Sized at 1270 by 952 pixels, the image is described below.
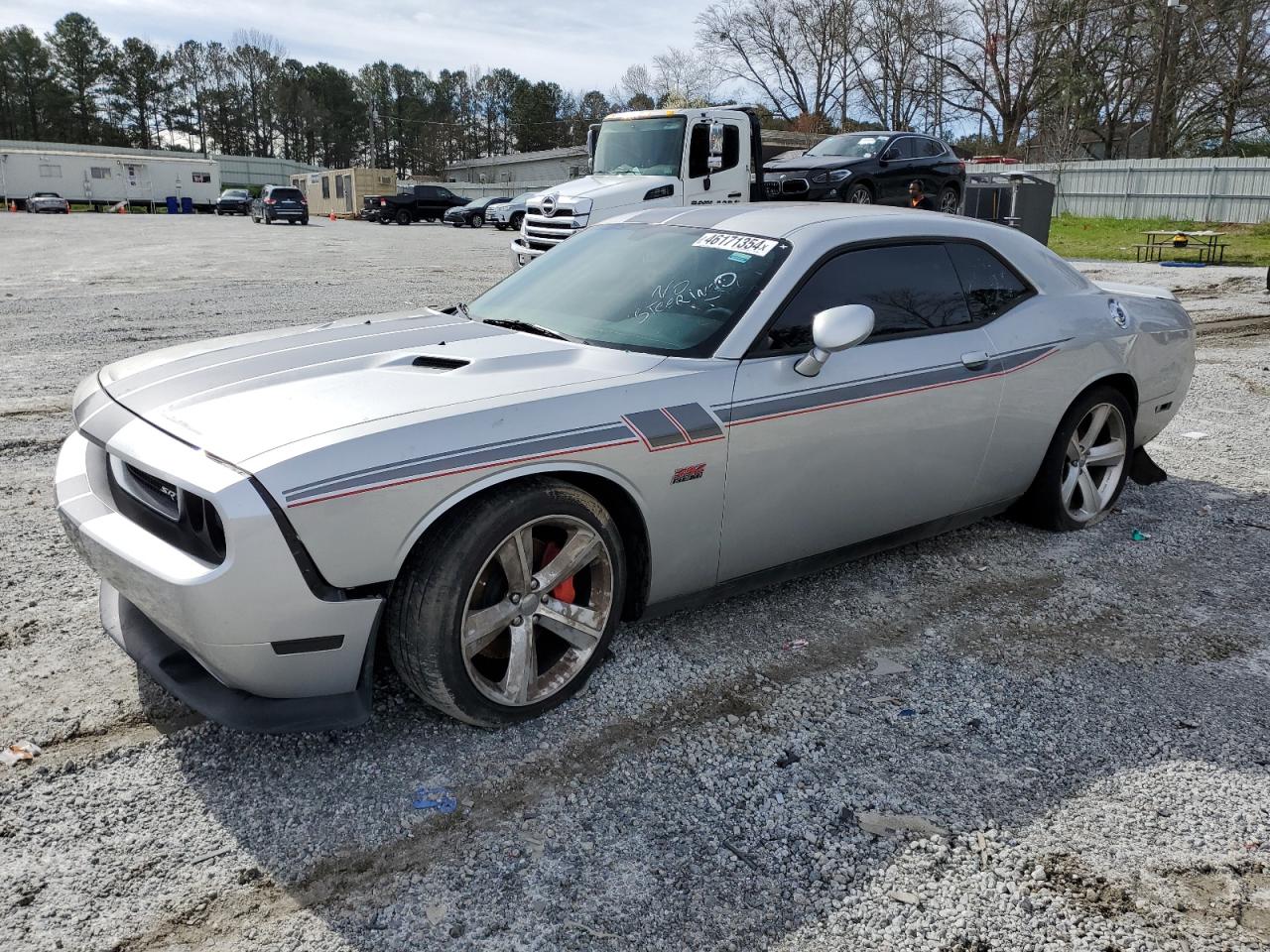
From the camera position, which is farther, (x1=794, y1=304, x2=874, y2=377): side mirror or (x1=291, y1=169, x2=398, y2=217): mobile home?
(x1=291, y1=169, x2=398, y2=217): mobile home

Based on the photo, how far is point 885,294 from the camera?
3881 mm

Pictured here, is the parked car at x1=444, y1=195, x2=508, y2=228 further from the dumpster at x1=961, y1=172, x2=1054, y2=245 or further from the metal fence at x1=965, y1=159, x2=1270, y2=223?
the dumpster at x1=961, y1=172, x2=1054, y2=245

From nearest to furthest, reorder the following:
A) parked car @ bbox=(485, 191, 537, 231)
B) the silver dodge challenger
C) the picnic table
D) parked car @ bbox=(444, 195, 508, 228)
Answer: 1. the silver dodge challenger
2. the picnic table
3. parked car @ bbox=(485, 191, 537, 231)
4. parked car @ bbox=(444, 195, 508, 228)

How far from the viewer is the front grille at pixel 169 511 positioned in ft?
8.27

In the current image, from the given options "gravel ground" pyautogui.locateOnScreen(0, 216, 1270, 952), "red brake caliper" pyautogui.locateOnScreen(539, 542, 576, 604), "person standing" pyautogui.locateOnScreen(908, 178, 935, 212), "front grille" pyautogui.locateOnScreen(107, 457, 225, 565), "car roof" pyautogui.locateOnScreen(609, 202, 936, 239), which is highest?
"person standing" pyautogui.locateOnScreen(908, 178, 935, 212)

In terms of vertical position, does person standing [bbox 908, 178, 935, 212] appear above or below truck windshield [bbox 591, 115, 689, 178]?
below

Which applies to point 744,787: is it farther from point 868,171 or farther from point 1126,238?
point 1126,238

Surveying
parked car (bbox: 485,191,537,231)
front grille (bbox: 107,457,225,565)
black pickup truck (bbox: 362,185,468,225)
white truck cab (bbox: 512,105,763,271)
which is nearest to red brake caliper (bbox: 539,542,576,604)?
front grille (bbox: 107,457,225,565)

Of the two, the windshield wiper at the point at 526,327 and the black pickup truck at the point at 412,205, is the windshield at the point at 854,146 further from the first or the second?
the black pickup truck at the point at 412,205

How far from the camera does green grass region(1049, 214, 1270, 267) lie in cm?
2069

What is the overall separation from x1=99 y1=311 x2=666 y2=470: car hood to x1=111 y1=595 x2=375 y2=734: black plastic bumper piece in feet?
2.05

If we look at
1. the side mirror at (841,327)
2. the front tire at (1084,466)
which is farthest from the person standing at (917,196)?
the side mirror at (841,327)

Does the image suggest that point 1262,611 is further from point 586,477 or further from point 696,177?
point 696,177

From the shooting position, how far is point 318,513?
2.48m
